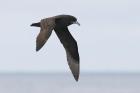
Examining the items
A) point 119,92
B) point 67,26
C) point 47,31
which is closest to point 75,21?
point 67,26

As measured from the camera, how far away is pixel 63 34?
2455 centimetres

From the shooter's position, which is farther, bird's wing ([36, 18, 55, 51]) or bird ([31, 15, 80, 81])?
bird ([31, 15, 80, 81])

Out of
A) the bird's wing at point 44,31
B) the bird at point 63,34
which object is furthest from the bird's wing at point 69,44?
the bird's wing at point 44,31

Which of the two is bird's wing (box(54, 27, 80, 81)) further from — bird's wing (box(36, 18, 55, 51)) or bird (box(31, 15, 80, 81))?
bird's wing (box(36, 18, 55, 51))

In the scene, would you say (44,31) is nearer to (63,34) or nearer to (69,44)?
(63,34)

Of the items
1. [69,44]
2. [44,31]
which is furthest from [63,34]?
[44,31]

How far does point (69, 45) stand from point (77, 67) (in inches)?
35.3

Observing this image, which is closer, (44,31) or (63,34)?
(44,31)

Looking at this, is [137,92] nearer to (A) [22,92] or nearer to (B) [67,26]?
(A) [22,92]

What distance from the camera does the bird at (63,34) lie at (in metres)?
21.7

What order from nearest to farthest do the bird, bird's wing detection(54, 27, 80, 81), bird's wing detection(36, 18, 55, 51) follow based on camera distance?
bird's wing detection(36, 18, 55, 51), the bird, bird's wing detection(54, 27, 80, 81)

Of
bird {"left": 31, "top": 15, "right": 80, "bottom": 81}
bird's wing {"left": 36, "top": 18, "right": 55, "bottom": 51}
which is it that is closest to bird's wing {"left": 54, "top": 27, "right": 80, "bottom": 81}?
bird {"left": 31, "top": 15, "right": 80, "bottom": 81}

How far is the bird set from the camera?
21.7 meters

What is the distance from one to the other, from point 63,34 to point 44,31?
261 cm
